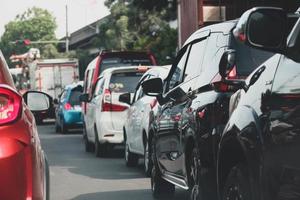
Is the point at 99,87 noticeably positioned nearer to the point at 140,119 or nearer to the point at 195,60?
the point at 140,119

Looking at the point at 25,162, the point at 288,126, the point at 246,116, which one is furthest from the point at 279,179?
the point at 25,162

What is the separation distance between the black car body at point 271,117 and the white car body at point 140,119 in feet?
22.3

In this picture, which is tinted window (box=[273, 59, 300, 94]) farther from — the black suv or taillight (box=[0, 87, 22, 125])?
taillight (box=[0, 87, 22, 125])

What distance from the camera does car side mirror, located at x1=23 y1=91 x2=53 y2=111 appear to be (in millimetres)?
6520

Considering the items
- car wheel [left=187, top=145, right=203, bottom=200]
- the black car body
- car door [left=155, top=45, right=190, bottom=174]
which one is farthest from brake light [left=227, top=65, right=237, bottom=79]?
the black car body

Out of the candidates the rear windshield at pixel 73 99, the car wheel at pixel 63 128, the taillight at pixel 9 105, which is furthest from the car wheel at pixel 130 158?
the rear windshield at pixel 73 99

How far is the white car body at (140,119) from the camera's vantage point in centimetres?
1216

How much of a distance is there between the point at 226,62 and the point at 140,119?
652 cm

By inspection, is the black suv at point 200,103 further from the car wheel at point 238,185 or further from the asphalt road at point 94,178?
the asphalt road at point 94,178

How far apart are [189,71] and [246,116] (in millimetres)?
3150

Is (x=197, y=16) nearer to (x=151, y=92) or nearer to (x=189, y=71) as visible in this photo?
(x=151, y=92)

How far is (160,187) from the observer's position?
955cm

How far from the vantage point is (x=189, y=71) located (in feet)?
26.5

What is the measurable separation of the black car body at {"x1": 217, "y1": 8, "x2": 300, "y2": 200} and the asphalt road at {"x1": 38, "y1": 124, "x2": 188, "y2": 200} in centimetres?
496
